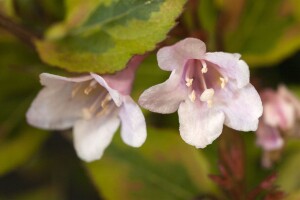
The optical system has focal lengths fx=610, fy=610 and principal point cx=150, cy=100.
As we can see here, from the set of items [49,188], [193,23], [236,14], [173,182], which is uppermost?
[193,23]

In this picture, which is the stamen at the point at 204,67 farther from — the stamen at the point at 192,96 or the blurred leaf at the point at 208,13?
the blurred leaf at the point at 208,13

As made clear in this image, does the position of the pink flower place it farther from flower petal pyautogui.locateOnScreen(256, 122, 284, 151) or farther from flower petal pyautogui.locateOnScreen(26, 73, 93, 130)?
flower petal pyautogui.locateOnScreen(26, 73, 93, 130)

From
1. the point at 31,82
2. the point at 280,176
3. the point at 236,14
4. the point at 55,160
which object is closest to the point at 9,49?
the point at 31,82

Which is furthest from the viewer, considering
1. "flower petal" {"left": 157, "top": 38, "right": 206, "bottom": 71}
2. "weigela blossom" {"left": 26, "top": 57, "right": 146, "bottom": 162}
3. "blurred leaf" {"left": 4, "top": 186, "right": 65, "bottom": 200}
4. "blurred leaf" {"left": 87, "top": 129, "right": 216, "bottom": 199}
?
"blurred leaf" {"left": 4, "top": 186, "right": 65, "bottom": 200}

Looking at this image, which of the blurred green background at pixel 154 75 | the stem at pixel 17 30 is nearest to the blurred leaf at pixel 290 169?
the blurred green background at pixel 154 75

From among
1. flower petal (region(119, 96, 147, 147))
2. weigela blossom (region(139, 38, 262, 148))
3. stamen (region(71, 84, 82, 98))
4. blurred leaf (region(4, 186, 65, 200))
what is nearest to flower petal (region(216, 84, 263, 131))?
weigela blossom (region(139, 38, 262, 148))

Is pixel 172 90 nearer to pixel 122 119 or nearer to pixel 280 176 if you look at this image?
pixel 122 119
